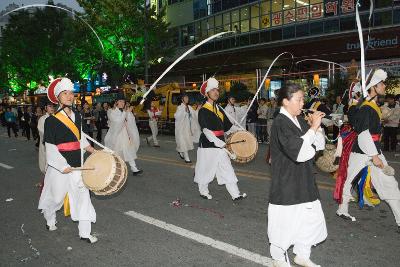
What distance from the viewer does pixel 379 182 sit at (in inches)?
199

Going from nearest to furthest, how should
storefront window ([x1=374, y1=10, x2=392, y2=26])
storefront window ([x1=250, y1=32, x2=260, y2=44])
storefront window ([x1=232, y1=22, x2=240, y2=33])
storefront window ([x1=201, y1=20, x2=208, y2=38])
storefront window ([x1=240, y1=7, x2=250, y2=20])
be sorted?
storefront window ([x1=374, y1=10, x2=392, y2=26]) < storefront window ([x1=250, y1=32, x2=260, y2=44]) < storefront window ([x1=240, y1=7, x2=250, y2=20]) < storefront window ([x1=232, y1=22, x2=240, y2=33]) < storefront window ([x1=201, y1=20, x2=208, y2=38])

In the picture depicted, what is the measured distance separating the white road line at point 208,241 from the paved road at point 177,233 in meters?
0.01

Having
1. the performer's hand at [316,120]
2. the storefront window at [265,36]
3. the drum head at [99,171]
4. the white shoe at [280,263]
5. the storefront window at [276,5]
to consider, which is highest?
the storefront window at [276,5]

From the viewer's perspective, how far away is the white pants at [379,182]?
16.3 feet

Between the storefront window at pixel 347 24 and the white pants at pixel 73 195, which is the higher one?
the storefront window at pixel 347 24

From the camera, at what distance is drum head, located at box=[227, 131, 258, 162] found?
6.60m

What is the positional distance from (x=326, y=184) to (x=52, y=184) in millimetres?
4871

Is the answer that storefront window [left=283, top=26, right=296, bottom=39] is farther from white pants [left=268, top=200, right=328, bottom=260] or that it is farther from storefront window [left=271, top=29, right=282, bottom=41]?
white pants [left=268, top=200, right=328, bottom=260]

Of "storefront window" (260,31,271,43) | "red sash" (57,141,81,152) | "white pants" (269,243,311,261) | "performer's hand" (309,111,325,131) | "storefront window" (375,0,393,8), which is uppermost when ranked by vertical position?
"storefront window" (375,0,393,8)

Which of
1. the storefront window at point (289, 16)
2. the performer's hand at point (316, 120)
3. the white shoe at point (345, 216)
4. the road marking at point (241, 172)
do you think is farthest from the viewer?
the storefront window at point (289, 16)

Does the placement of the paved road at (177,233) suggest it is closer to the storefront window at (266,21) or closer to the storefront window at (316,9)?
the storefront window at (316,9)

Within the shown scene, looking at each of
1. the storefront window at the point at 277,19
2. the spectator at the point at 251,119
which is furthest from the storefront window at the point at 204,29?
the spectator at the point at 251,119

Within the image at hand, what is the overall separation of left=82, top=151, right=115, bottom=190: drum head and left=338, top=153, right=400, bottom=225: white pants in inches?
115

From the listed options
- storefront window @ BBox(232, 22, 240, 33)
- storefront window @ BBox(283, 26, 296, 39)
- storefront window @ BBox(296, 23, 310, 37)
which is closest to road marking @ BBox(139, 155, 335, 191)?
storefront window @ BBox(296, 23, 310, 37)
